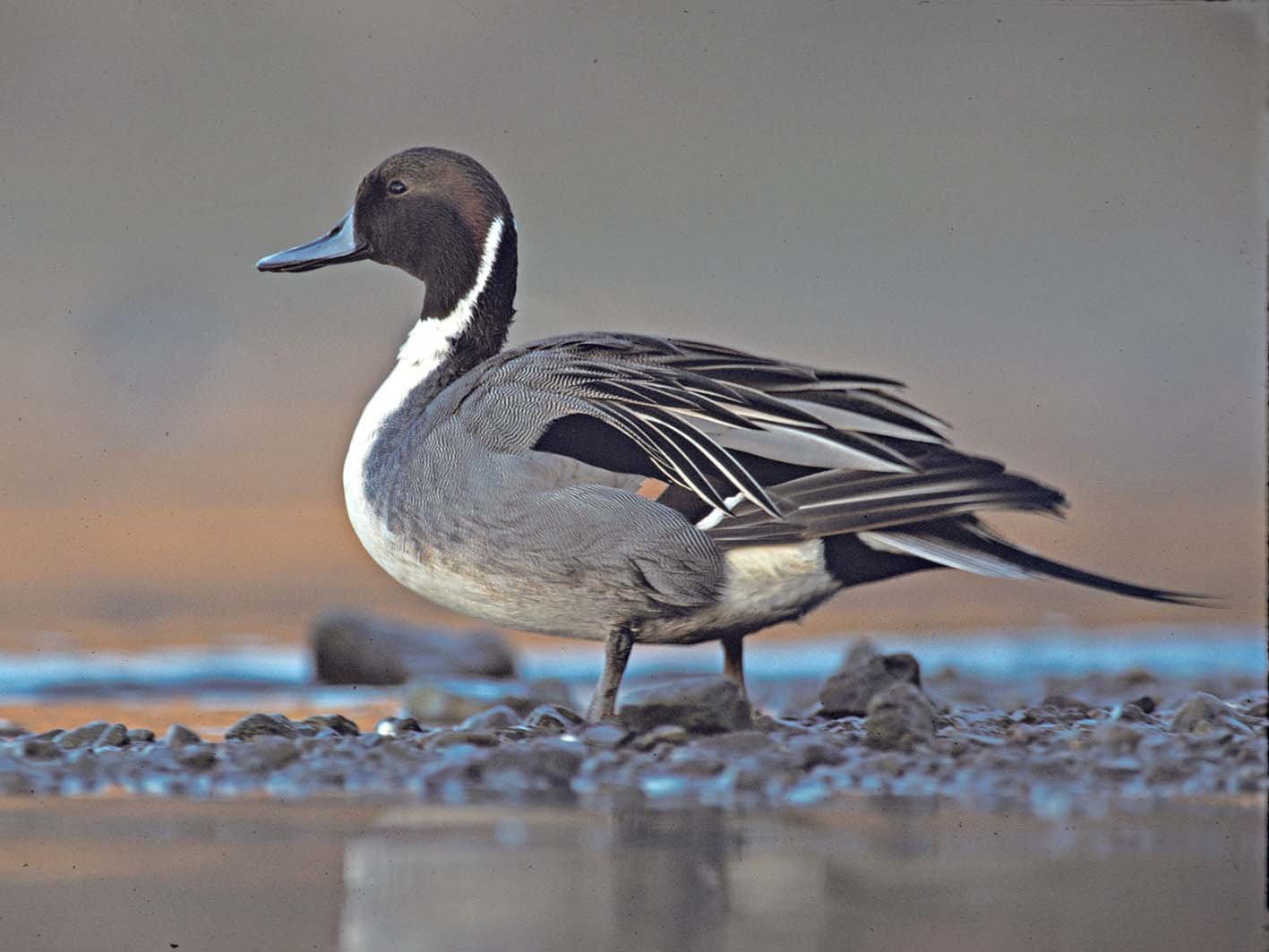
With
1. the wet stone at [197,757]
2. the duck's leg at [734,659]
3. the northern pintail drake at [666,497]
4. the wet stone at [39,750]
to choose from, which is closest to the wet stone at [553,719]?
the northern pintail drake at [666,497]

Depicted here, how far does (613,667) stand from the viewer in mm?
4559

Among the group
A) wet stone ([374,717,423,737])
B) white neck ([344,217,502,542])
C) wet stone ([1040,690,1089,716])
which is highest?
white neck ([344,217,502,542])

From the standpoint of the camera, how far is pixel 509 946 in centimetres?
286

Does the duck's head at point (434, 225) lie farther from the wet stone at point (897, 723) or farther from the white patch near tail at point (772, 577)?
the wet stone at point (897, 723)

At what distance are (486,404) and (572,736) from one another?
1013 millimetres

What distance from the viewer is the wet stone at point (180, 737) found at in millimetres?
4367

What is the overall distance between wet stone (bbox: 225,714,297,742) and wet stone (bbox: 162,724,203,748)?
0.31ft

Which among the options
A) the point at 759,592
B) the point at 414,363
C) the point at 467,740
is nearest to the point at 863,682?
the point at 759,592

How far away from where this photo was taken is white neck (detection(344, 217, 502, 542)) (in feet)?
15.9

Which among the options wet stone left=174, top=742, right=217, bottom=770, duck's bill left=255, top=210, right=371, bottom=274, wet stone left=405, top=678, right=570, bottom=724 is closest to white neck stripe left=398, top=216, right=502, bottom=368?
duck's bill left=255, top=210, right=371, bottom=274

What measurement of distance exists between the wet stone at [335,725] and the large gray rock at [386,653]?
1583 millimetres

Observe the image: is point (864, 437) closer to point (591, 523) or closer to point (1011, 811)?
point (591, 523)

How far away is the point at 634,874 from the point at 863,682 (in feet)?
6.15

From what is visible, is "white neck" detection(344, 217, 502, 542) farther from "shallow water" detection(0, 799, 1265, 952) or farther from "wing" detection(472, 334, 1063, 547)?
"shallow water" detection(0, 799, 1265, 952)
